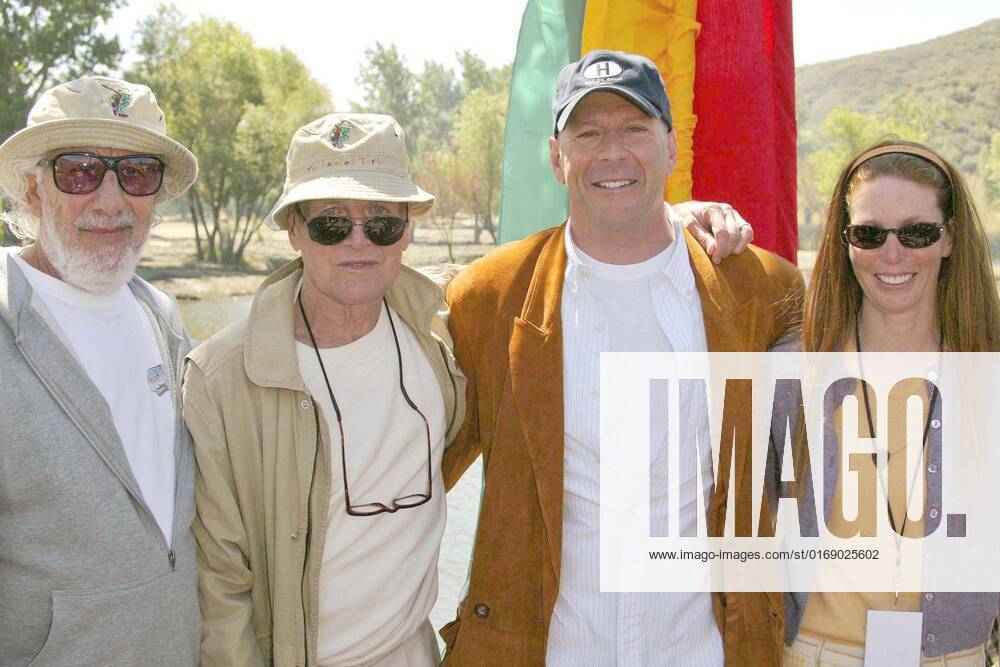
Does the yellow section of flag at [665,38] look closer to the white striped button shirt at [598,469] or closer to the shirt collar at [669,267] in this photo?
the shirt collar at [669,267]

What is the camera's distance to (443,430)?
8.53 feet

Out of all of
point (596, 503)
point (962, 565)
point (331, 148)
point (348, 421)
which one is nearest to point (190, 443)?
point (348, 421)

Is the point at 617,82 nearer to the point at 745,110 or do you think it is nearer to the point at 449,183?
the point at 745,110

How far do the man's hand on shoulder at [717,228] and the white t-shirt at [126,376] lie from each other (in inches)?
62.6

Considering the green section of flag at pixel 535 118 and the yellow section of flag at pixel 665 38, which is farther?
the green section of flag at pixel 535 118

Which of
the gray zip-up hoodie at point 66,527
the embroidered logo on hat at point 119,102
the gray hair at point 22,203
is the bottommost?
the gray zip-up hoodie at point 66,527

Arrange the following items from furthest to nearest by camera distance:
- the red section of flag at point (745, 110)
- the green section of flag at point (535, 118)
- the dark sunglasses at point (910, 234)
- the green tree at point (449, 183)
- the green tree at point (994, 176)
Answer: the green tree at point (994, 176), the green tree at point (449, 183), the green section of flag at point (535, 118), the red section of flag at point (745, 110), the dark sunglasses at point (910, 234)

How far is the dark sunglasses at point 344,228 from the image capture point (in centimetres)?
245

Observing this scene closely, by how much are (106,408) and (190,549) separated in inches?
17.2

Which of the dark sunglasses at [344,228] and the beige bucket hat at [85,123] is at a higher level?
the beige bucket hat at [85,123]

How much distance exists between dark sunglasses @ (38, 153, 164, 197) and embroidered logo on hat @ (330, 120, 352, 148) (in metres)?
0.52

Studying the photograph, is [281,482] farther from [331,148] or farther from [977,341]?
[977,341]

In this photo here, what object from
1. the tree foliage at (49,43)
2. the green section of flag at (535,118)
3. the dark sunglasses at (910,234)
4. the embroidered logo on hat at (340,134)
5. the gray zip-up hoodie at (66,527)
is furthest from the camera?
the tree foliage at (49,43)

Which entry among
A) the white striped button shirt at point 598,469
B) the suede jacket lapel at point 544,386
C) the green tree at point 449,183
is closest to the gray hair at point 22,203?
the suede jacket lapel at point 544,386
